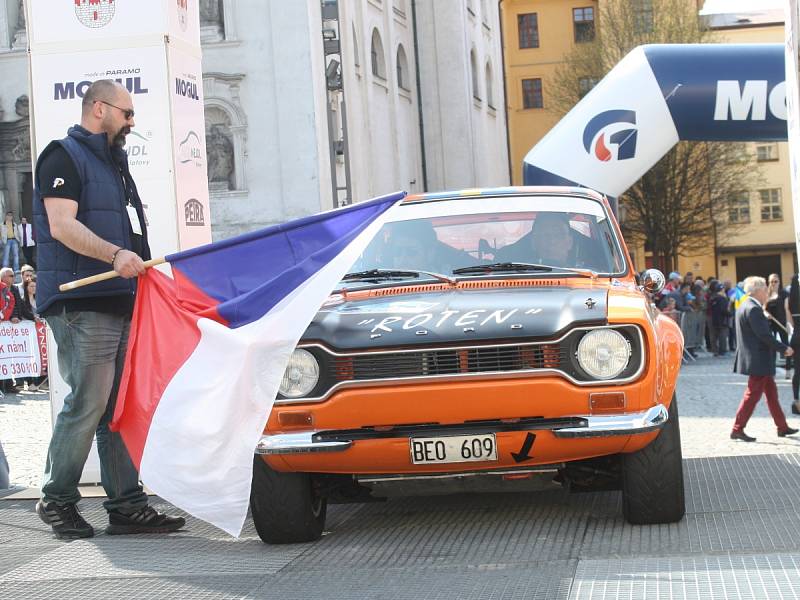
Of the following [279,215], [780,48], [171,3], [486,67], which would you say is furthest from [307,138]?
[171,3]

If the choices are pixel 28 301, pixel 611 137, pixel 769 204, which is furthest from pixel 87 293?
pixel 769 204

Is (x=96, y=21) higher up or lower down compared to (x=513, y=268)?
higher up

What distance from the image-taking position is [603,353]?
256 inches

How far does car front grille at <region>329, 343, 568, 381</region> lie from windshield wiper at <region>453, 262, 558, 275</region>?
1.07 metres

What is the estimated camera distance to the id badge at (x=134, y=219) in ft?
24.8

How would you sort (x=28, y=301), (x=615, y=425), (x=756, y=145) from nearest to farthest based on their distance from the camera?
(x=615, y=425)
(x=28, y=301)
(x=756, y=145)

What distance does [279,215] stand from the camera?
34469 millimetres

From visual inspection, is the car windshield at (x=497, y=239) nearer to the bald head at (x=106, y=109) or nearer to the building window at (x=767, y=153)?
the bald head at (x=106, y=109)

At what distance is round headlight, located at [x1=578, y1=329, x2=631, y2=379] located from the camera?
6.48m

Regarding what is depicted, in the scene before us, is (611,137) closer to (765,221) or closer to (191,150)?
(191,150)

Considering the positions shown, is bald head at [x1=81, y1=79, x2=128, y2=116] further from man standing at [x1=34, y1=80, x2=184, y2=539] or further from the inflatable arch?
the inflatable arch

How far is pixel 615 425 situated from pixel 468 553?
0.93 m

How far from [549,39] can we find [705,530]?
69.3 metres

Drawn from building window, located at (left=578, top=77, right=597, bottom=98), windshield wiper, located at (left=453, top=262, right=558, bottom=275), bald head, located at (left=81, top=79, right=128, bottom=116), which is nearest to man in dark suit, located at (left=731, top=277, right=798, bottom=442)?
windshield wiper, located at (left=453, top=262, right=558, bottom=275)
